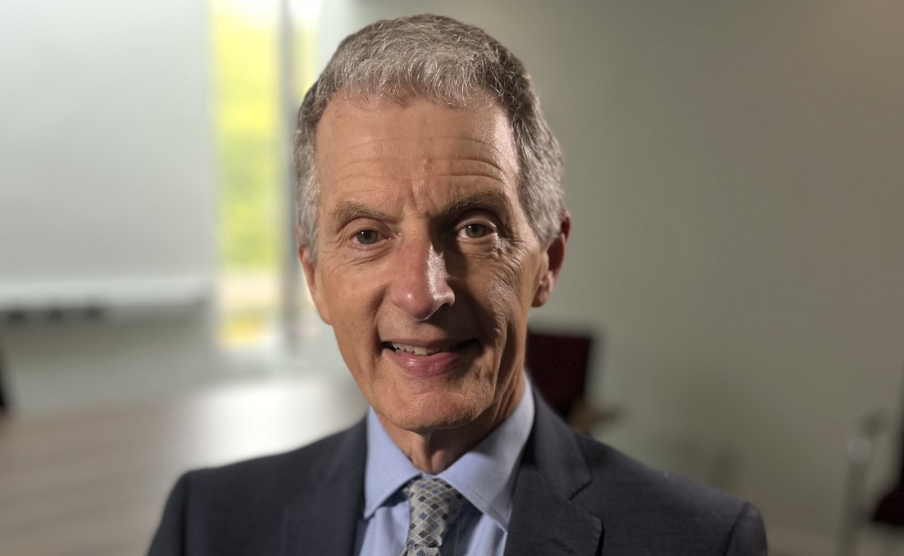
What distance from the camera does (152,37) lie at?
3.65 meters

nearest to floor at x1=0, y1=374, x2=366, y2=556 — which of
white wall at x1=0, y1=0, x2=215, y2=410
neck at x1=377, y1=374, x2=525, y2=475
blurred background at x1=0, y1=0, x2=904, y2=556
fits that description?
blurred background at x1=0, y1=0, x2=904, y2=556

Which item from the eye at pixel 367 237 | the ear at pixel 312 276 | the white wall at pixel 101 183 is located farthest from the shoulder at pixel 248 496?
the white wall at pixel 101 183

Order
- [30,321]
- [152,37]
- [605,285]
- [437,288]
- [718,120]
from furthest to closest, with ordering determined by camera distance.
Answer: [152,37] < [30,321] < [605,285] < [718,120] < [437,288]

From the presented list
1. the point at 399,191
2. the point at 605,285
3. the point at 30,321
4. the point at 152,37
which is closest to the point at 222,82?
the point at 152,37

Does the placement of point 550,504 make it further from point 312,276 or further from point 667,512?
point 312,276

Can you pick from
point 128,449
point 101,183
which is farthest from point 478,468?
point 101,183

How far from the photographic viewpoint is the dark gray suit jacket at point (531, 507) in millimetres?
707

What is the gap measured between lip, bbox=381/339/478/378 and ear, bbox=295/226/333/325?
0.12 m

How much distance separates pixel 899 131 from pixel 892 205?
6 centimetres

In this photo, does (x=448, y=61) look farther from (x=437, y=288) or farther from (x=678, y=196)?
(x=678, y=196)

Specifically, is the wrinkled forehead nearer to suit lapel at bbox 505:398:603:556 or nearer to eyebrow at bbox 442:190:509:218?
eyebrow at bbox 442:190:509:218

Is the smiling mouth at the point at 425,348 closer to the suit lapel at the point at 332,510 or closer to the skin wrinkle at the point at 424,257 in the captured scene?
the skin wrinkle at the point at 424,257

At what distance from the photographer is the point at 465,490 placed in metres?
0.72

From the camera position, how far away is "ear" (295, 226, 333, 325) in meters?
0.74
